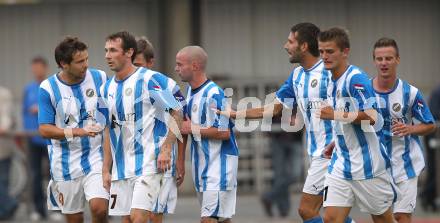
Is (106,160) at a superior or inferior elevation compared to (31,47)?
inferior

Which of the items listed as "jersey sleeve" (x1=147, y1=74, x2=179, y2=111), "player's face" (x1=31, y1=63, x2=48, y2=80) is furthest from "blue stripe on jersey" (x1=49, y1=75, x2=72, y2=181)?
"player's face" (x1=31, y1=63, x2=48, y2=80)

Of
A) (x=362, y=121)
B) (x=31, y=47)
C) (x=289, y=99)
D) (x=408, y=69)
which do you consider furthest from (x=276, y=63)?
(x=362, y=121)

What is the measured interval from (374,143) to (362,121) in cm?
34

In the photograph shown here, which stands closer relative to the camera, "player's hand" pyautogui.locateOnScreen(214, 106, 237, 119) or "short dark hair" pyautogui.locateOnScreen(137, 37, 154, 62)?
"player's hand" pyautogui.locateOnScreen(214, 106, 237, 119)

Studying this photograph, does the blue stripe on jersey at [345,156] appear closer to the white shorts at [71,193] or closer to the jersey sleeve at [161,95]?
the jersey sleeve at [161,95]

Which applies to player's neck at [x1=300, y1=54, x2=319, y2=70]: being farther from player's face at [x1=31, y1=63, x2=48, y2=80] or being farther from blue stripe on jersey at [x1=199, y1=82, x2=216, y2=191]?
player's face at [x1=31, y1=63, x2=48, y2=80]

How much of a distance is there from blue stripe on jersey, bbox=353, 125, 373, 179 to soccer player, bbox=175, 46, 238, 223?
1.38 m

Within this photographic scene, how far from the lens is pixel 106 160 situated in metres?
12.2

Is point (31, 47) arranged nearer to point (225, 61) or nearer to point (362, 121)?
point (225, 61)

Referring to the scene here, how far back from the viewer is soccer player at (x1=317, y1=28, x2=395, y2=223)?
458 inches

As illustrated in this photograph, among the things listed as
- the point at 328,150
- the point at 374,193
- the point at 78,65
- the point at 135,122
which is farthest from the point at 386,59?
the point at 78,65

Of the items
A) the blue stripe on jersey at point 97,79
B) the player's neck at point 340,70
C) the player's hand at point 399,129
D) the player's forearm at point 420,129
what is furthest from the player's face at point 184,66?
the player's forearm at point 420,129

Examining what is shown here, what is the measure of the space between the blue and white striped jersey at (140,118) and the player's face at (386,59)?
2125 millimetres

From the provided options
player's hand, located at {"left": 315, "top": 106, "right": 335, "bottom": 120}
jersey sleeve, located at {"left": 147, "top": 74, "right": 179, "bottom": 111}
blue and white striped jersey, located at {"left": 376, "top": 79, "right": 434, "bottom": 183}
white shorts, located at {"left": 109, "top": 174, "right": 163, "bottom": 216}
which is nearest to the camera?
player's hand, located at {"left": 315, "top": 106, "right": 335, "bottom": 120}
